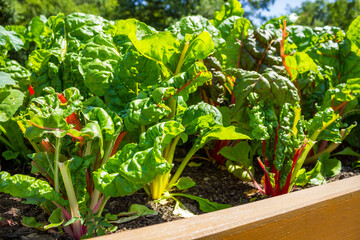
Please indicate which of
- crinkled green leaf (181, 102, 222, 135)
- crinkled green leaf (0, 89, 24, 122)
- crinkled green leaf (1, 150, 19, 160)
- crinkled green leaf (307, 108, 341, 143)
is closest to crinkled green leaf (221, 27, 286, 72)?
crinkled green leaf (307, 108, 341, 143)

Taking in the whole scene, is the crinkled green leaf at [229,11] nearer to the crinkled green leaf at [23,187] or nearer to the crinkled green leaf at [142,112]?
the crinkled green leaf at [142,112]

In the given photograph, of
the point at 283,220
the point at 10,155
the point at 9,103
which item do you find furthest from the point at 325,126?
the point at 10,155

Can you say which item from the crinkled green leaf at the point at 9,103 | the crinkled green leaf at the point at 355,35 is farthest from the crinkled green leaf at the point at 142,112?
the crinkled green leaf at the point at 355,35

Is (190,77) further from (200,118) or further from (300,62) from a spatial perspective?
Answer: (300,62)

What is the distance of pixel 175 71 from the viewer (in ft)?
4.03

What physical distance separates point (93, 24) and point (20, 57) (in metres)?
3.68

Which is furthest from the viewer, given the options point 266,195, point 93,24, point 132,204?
point 93,24

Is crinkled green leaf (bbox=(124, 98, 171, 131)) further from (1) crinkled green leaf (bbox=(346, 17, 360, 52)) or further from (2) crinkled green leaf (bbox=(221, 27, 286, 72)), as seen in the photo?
(1) crinkled green leaf (bbox=(346, 17, 360, 52))

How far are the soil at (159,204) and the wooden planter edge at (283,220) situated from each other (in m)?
0.33

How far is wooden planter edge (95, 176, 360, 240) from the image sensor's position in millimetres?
723

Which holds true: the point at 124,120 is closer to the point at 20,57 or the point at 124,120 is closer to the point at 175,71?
the point at 175,71

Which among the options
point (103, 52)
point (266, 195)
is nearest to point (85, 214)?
point (103, 52)

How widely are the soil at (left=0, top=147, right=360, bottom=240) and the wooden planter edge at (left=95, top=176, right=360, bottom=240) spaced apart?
327 mm

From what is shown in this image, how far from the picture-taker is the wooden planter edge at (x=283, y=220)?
2.37 ft
